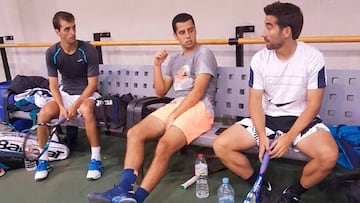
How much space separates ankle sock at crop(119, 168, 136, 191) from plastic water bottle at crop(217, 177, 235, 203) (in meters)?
0.52

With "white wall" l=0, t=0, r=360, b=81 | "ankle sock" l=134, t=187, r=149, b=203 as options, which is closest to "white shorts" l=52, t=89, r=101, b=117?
"white wall" l=0, t=0, r=360, b=81

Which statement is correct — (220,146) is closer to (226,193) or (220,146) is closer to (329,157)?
(226,193)

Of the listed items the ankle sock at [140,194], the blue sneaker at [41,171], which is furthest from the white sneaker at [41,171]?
the ankle sock at [140,194]

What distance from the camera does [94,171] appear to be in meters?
2.45

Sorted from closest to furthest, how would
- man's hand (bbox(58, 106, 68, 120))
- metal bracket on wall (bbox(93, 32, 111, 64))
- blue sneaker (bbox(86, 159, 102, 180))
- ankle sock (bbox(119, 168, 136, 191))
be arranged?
ankle sock (bbox(119, 168, 136, 191)) → blue sneaker (bbox(86, 159, 102, 180)) → man's hand (bbox(58, 106, 68, 120)) → metal bracket on wall (bbox(93, 32, 111, 64))

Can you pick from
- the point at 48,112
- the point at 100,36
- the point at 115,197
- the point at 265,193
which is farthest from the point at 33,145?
the point at 265,193

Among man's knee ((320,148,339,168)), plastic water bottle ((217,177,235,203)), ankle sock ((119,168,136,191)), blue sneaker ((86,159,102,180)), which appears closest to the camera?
man's knee ((320,148,339,168))

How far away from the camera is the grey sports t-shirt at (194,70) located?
88.1 inches

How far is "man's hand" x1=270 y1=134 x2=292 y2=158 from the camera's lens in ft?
5.76

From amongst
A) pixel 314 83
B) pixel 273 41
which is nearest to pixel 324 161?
pixel 314 83

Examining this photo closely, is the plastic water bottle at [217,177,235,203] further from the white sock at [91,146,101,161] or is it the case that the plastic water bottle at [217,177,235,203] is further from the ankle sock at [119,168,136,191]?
the white sock at [91,146,101,161]

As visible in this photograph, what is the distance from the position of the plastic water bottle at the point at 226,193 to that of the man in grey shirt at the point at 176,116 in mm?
365

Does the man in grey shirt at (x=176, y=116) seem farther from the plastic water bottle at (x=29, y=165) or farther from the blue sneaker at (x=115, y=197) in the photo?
the plastic water bottle at (x=29, y=165)

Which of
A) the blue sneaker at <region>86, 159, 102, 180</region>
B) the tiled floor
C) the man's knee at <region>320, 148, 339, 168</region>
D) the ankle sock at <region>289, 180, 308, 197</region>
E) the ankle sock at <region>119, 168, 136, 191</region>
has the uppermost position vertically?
the man's knee at <region>320, 148, 339, 168</region>
